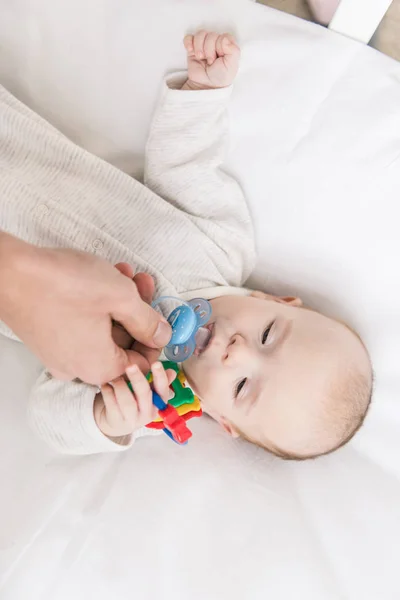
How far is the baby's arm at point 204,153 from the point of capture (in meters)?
1.04

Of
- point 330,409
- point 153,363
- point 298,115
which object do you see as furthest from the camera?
point 298,115

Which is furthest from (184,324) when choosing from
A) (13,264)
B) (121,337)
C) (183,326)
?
(13,264)

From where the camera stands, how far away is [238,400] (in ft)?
3.26

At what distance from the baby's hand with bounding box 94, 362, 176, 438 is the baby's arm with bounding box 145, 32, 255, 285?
0.34 meters

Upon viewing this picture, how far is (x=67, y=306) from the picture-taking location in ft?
2.18

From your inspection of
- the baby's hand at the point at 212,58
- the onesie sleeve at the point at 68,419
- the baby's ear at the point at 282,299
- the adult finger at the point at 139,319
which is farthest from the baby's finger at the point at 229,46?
the onesie sleeve at the point at 68,419

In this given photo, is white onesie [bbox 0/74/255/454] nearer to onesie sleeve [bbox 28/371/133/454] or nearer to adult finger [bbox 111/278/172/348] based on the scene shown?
onesie sleeve [bbox 28/371/133/454]

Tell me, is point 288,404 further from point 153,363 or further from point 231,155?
point 231,155

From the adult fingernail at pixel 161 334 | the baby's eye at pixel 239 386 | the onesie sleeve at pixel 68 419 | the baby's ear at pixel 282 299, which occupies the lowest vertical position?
the onesie sleeve at pixel 68 419

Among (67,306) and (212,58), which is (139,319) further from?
(212,58)

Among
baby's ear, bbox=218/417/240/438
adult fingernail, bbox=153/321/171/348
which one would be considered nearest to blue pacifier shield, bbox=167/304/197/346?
adult fingernail, bbox=153/321/171/348

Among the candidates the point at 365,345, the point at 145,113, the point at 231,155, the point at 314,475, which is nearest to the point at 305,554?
the point at 314,475

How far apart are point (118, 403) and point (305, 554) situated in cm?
47

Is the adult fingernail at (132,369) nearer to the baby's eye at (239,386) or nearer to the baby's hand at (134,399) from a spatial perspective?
the baby's hand at (134,399)
